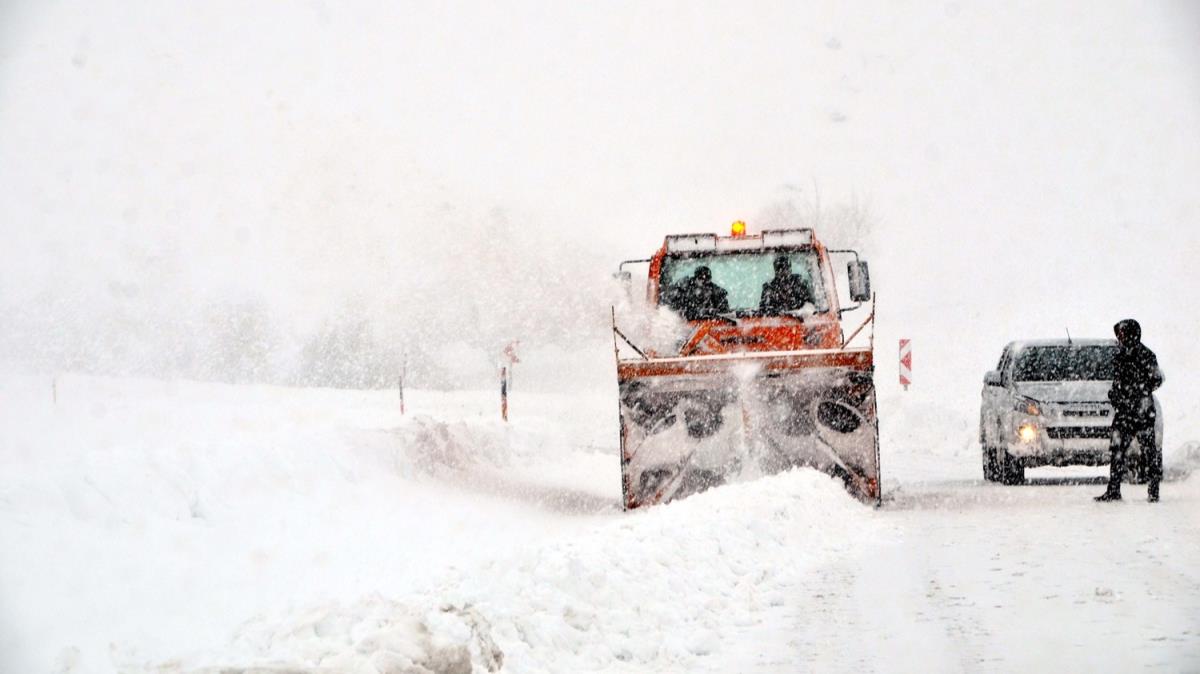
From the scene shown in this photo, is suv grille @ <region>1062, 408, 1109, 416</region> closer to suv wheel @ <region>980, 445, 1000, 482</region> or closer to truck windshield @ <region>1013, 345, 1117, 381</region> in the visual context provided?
truck windshield @ <region>1013, 345, 1117, 381</region>

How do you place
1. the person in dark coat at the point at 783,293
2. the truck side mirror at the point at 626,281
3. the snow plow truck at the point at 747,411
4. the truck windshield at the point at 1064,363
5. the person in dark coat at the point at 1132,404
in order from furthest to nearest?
the truck windshield at the point at 1064,363 < the person in dark coat at the point at 783,293 < the truck side mirror at the point at 626,281 < the person in dark coat at the point at 1132,404 < the snow plow truck at the point at 747,411

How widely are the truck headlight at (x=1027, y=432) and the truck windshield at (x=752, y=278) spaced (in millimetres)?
2856

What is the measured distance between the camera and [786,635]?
669 centimetres

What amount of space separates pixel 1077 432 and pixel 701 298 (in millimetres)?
4519

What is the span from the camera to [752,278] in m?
14.3

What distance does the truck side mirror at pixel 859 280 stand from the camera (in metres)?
13.2

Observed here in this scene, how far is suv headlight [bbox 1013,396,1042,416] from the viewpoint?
48.8 ft

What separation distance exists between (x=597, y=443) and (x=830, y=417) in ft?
43.6

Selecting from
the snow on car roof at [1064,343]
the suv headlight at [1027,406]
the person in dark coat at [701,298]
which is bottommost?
the suv headlight at [1027,406]

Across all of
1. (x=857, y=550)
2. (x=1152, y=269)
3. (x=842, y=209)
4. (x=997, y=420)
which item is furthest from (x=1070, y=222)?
(x=857, y=550)

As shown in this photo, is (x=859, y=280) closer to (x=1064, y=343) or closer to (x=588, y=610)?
(x=1064, y=343)

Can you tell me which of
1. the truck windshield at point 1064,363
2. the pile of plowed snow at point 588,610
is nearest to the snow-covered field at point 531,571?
the pile of plowed snow at point 588,610

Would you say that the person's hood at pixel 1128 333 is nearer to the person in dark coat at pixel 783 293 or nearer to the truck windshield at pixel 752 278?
the truck windshield at pixel 752 278

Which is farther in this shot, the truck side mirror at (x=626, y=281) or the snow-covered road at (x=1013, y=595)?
the truck side mirror at (x=626, y=281)
